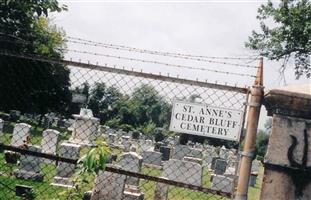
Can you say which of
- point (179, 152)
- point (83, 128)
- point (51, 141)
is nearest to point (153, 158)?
point (179, 152)

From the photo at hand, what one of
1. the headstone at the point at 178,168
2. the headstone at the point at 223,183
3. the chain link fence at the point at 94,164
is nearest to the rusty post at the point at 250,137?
the chain link fence at the point at 94,164

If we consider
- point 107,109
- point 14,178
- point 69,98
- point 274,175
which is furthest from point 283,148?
point 107,109

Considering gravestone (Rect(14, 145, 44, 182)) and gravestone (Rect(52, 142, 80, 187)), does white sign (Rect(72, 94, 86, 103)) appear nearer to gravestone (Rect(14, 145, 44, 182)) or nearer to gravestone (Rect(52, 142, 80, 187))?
gravestone (Rect(52, 142, 80, 187))

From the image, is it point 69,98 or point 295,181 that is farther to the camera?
point 69,98

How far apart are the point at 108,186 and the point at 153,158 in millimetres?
11863

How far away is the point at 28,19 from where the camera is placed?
8469 millimetres

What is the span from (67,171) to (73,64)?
8.16m

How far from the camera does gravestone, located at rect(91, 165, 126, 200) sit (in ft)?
30.1

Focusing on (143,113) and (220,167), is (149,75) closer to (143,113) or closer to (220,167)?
(220,167)

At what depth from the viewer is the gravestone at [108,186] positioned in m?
9.18

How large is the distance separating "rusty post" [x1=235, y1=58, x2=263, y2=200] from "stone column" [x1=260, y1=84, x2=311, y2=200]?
16 cm

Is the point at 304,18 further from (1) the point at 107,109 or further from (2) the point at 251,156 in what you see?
(1) the point at 107,109

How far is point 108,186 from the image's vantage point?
30.3 feet

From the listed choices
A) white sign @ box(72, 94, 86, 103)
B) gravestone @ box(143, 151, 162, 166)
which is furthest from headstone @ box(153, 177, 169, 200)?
white sign @ box(72, 94, 86, 103)
